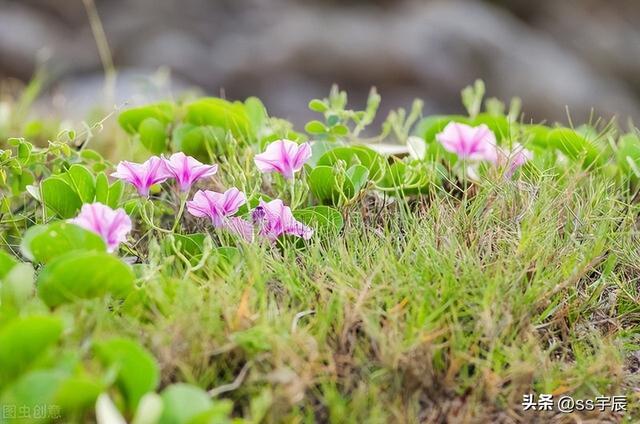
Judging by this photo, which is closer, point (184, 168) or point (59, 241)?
point (59, 241)

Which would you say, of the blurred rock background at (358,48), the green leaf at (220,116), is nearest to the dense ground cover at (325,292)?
the green leaf at (220,116)

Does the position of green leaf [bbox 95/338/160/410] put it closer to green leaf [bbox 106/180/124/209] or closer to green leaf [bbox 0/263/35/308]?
green leaf [bbox 0/263/35/308]

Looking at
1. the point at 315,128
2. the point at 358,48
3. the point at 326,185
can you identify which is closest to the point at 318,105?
the point at 315,128

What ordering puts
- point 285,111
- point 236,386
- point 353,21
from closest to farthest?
point 236,386, point 285,111, point 353,21

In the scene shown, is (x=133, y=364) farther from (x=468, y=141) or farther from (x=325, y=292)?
(x=468, y=141)

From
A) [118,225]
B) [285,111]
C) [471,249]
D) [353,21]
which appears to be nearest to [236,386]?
[118,225]

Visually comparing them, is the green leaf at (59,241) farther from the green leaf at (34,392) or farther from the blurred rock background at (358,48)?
the blurred rock background at (358,48)

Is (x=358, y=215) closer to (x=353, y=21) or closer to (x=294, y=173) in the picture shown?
(x=294, y=173)
